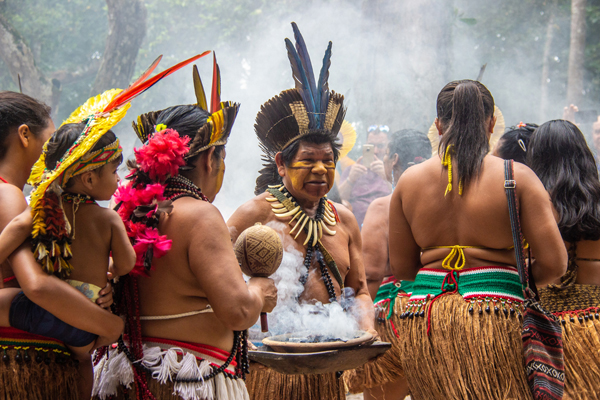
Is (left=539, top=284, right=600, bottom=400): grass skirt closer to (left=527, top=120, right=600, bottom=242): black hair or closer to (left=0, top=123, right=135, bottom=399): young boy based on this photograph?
(left=527, top=120, right=600, bottom=242): black hair

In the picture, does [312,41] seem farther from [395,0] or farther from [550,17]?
[550,17]

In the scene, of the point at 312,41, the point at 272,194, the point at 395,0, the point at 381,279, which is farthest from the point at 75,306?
the point at 312,41

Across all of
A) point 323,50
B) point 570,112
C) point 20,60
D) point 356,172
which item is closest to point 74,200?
point 356,172

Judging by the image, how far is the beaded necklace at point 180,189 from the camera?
83.4 inches

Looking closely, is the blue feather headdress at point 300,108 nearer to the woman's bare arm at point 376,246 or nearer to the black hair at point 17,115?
the woman's bare arm at point 376,246

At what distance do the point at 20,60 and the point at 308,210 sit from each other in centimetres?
1432

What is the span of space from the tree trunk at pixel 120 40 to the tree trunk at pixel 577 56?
1304 cm

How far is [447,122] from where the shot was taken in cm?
306

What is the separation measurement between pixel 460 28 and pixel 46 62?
16442 millimetres

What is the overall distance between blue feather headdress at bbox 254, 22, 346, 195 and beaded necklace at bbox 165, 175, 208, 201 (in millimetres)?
1191

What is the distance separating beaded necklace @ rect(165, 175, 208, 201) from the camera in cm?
212

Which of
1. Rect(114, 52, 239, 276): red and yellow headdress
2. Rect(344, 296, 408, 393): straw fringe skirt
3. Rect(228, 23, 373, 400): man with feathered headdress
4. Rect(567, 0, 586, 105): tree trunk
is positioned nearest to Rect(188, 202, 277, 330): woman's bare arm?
Rect(114, 52, 239, 276): red and yellow headdress

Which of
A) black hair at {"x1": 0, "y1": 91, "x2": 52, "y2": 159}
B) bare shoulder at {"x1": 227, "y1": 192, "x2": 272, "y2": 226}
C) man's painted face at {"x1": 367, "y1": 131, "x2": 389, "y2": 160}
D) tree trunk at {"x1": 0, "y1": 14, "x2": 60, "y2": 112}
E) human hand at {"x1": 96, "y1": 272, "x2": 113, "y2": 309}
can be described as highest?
tree trunk at {"x1": 0, "y1": 14, "x2": 60, "y2": 112}

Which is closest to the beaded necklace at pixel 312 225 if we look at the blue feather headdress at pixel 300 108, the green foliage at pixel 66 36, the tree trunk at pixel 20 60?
the blue feather headdress at pixel 300 108
